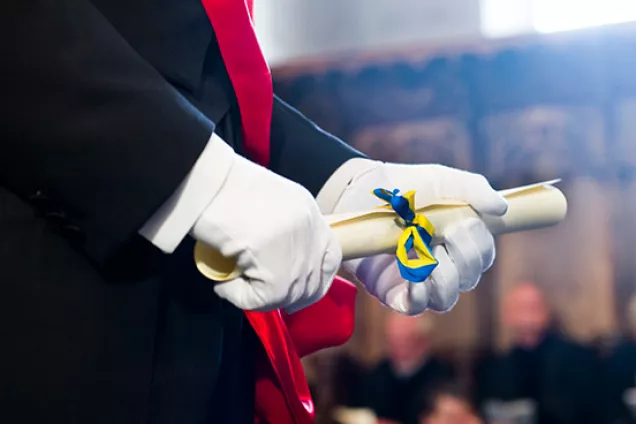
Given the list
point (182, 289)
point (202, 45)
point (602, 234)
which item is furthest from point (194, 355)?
point (602, 234)

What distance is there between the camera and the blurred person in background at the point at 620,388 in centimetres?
205

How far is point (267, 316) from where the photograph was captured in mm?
580

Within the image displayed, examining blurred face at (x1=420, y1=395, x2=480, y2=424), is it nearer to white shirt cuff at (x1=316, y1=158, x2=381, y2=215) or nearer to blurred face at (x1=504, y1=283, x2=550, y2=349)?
blurred face at (x1=504, y1=283, x2=550, y2=349)

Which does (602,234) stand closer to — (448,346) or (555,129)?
(555,129)

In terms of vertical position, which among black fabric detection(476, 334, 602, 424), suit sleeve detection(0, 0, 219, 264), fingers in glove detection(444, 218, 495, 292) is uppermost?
suit sleeve detection(0, 0, 219, 264)

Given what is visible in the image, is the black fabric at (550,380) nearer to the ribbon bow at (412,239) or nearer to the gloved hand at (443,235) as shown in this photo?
the gloved hand at (443,235)

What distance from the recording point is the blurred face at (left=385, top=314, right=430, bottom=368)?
237cm

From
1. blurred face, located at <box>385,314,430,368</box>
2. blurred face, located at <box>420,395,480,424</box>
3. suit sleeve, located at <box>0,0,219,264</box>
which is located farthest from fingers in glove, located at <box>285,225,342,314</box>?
blurred face, located at <box>385,314,430,368</box>

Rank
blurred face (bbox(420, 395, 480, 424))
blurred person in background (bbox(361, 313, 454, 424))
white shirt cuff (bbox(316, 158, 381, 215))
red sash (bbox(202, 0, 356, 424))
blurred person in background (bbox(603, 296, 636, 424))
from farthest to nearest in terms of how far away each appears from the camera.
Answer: blurred person in background (bbox(361, 313, 454, 424)) < blurred face (bbox(420, 395, 480, 424)) < blurred person in background (bbox(603, 296, 636, 424)) < white shirt cuff (bbox(316, 158, 381, 215)) < red sash (bbox(202, 0, 356, 424))

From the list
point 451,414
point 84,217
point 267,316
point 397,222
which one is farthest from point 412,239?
point 451,414

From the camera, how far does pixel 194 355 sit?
0.50 m

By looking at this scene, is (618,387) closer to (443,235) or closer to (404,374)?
(404,374)

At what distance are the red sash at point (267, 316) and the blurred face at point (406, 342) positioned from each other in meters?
1.75

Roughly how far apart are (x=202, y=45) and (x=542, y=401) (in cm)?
190
